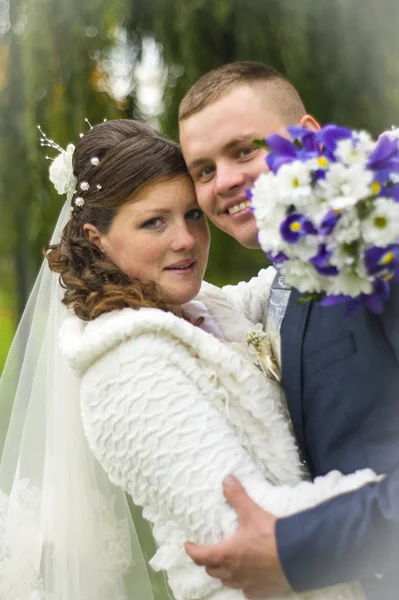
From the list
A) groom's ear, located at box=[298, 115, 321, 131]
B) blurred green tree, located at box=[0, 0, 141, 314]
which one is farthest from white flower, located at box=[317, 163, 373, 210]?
blurred green tree, located at box=[0, 0, 141, 314]

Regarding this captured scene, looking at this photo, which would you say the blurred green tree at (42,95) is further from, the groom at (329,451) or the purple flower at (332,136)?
the purple flower at (332,136)

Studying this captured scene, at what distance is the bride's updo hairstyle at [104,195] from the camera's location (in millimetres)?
2053

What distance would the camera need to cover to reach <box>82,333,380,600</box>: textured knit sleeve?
1653 millimetres

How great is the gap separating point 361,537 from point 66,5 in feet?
10.2

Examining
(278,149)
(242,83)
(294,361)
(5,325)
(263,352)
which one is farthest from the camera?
(5,325)

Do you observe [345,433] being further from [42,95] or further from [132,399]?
[42,95]

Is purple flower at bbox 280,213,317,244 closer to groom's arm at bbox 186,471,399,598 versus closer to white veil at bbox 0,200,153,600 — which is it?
groom's arm at bbox 186,471,399,598

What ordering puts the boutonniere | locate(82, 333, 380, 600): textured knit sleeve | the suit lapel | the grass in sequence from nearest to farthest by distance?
locate(82, 333, 380, 600): textured knit sleeve, the suit lapel, the boutonniere, the grass

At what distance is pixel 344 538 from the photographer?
1549 mm

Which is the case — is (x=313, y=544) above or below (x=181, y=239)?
below

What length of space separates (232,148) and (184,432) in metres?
0.80

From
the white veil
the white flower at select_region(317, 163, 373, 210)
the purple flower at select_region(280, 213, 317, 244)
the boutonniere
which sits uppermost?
the white flower at select_region(317, 163, 373, 210)

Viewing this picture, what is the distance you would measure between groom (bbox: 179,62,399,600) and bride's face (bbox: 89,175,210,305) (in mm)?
183

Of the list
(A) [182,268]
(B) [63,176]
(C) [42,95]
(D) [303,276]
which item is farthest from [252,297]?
(C) [42,95]
